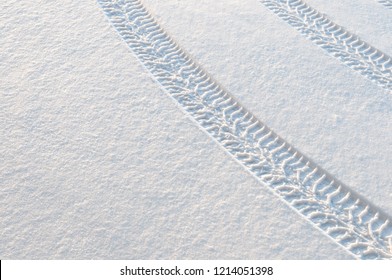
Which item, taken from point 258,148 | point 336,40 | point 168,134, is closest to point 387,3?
point 336,40

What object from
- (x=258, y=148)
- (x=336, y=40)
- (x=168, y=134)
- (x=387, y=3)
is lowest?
(x=258, y=148)

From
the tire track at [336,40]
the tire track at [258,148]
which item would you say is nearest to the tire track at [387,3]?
the tire track at [336,40]

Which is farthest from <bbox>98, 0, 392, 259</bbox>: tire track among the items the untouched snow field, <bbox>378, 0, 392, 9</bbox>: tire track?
<bbox>378, 0, 392, 9</bbox>: tire track

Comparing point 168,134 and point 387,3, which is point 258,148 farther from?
point 387,3

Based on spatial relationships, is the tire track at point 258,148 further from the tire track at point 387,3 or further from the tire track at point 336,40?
the tire track at point 387,3

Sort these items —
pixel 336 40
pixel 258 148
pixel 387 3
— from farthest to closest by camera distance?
pixel 387 3, pixel 336 40, pixel 258 148
